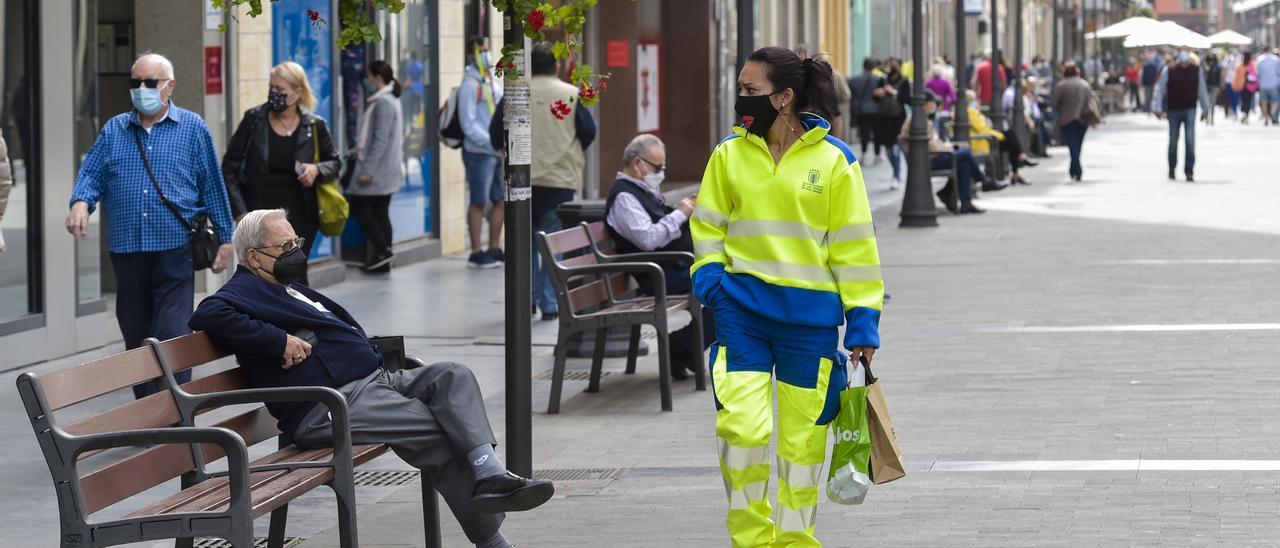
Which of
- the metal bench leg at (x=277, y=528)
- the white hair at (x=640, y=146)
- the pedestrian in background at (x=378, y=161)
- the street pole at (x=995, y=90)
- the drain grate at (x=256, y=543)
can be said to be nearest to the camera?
the metal bench leg at (x=277, y=528)

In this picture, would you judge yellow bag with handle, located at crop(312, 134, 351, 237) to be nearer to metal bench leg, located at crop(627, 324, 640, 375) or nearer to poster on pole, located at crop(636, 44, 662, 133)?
metal bench leg, located at crop(627, 324, 640, 375)

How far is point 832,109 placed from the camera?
562 cm

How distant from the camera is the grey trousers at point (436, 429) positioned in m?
5.91

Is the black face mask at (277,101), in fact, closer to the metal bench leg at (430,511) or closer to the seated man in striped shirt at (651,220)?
the seated man in striped shirt at (651,220)

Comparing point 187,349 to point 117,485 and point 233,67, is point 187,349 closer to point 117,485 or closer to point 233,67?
point 117,485

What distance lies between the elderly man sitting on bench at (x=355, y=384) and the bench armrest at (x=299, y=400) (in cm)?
30

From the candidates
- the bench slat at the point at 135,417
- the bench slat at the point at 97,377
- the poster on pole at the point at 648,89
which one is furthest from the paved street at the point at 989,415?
the poster on pole at the point at 648,89

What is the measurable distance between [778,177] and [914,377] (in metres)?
4.64

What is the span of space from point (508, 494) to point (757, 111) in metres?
1.27

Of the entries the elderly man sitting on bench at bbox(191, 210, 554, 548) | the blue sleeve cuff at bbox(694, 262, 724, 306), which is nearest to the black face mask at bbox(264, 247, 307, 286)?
the elderly man sitting on bench at bbox(191, 210, 554, 548)

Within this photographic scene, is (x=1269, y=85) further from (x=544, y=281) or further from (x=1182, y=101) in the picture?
(x=544, y=281)

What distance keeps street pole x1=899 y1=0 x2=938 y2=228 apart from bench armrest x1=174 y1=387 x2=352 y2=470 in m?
14.3

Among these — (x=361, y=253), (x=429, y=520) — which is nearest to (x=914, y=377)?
(x=429, y=520)

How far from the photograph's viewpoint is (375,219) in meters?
15.4
